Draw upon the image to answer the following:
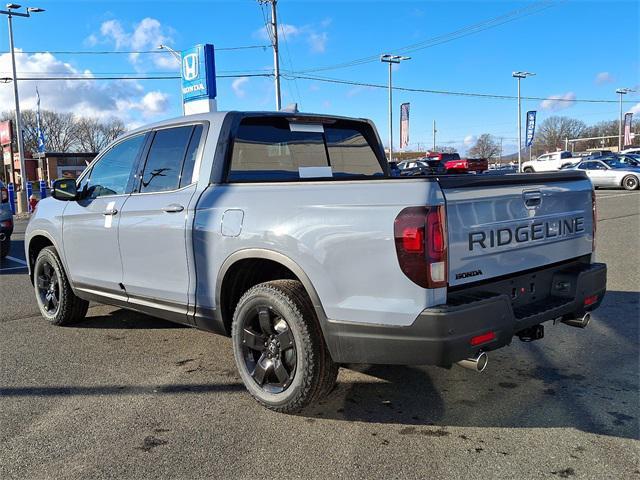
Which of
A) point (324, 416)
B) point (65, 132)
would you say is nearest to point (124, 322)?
point (324, 416)

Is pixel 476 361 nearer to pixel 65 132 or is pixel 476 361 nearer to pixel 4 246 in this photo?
pixel 4 246

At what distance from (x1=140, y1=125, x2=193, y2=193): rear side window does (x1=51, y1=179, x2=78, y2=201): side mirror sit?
99cm

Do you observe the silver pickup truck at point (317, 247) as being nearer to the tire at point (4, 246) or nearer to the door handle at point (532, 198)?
the door handle at point (532, 198)

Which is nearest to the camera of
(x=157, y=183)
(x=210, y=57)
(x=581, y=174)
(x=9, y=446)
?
(x=9, y=446)

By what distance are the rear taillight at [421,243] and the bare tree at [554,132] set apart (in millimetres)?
118546

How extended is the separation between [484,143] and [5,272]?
Result: 101341mm

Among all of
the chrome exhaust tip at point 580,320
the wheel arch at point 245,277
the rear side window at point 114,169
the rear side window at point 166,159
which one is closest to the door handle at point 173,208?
the rear side window at point 166,159

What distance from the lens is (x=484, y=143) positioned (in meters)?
102

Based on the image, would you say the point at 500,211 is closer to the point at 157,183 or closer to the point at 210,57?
the point at 157,183

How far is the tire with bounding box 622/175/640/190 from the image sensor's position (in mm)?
25094

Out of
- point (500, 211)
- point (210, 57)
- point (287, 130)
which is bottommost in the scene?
point (500, 211)

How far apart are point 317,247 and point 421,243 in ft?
2.03

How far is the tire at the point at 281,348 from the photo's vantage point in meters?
3.20

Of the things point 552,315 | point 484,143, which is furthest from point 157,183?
point 484,143
